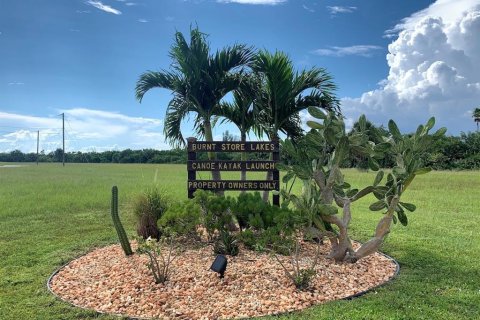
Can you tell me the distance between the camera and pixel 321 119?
6254 millimetres

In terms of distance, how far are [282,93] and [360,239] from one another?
342cm

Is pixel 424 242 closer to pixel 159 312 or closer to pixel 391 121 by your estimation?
pixel 391 121

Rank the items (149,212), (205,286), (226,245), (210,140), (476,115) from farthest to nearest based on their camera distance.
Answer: (476,115) → (210,140) → (149,212) → (226,245) → (205,286)

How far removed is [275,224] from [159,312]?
2346 millimetres

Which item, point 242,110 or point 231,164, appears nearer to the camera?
point 231,164

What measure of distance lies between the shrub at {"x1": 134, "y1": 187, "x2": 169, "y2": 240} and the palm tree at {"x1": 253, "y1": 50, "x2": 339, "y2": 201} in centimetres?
230

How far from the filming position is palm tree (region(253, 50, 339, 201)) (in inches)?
343

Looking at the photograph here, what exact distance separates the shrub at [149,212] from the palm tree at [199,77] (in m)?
1.34

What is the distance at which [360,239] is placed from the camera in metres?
8.88

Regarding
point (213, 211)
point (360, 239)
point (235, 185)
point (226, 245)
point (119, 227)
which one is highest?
point (235, 185)

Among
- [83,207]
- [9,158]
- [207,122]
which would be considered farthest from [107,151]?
[207,122]

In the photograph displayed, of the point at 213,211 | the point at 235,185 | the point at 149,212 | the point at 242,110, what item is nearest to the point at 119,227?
the point at 149,212

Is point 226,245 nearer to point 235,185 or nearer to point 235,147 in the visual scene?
point 235,185

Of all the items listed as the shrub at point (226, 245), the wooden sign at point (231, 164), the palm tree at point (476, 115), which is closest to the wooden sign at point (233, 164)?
the wooden sign at point (231, 164)
